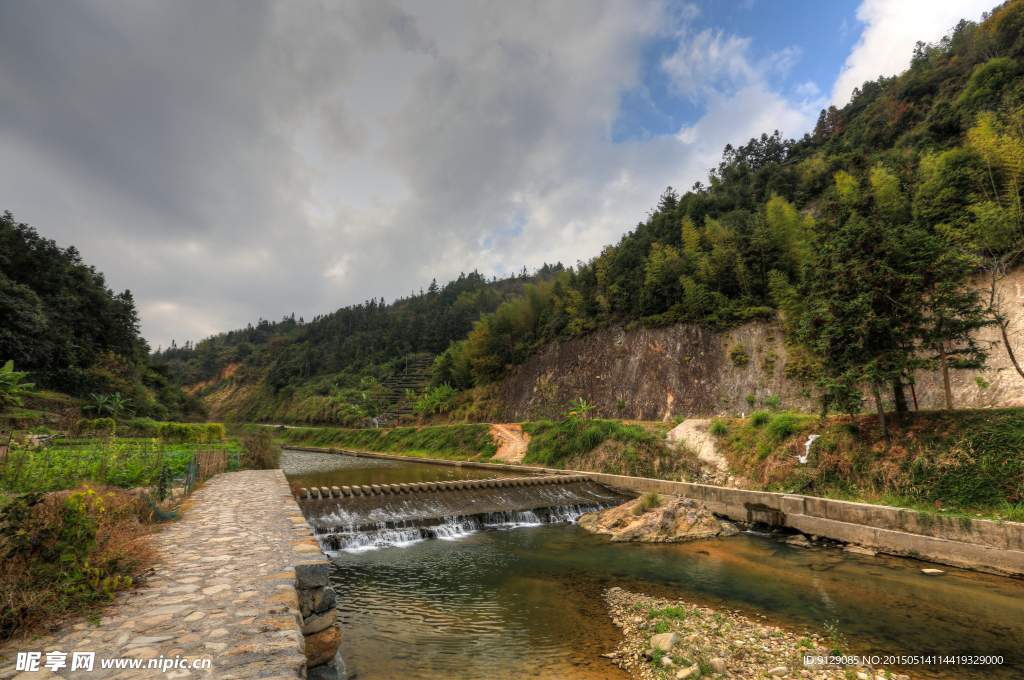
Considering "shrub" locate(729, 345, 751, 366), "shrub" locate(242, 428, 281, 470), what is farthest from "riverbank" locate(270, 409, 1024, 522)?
"shrub" locate(242, 428, 281, 470)

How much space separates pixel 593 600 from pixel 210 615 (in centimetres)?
657

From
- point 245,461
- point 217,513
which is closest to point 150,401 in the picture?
point 245,461

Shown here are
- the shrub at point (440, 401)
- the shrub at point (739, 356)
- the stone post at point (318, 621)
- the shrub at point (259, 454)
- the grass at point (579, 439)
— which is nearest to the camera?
the stone post at point (318, 621)

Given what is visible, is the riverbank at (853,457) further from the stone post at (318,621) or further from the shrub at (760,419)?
the stone post at (318,621)

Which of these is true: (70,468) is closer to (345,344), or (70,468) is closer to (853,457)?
(853,457)

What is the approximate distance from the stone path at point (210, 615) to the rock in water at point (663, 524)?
9524 millimetres

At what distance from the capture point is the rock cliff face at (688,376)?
18672 mm

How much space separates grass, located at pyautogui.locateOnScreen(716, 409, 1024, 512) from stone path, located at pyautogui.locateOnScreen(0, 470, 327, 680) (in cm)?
1447

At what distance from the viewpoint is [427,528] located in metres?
13.2

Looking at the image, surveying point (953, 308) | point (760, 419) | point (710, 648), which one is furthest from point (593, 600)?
point (953, 308)

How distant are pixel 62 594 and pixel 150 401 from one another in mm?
42493

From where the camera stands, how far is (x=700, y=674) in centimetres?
512

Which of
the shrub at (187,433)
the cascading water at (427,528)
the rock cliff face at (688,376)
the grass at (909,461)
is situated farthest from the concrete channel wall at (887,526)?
the shrub at (187,433)

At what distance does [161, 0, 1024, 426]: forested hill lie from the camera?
12.9m
